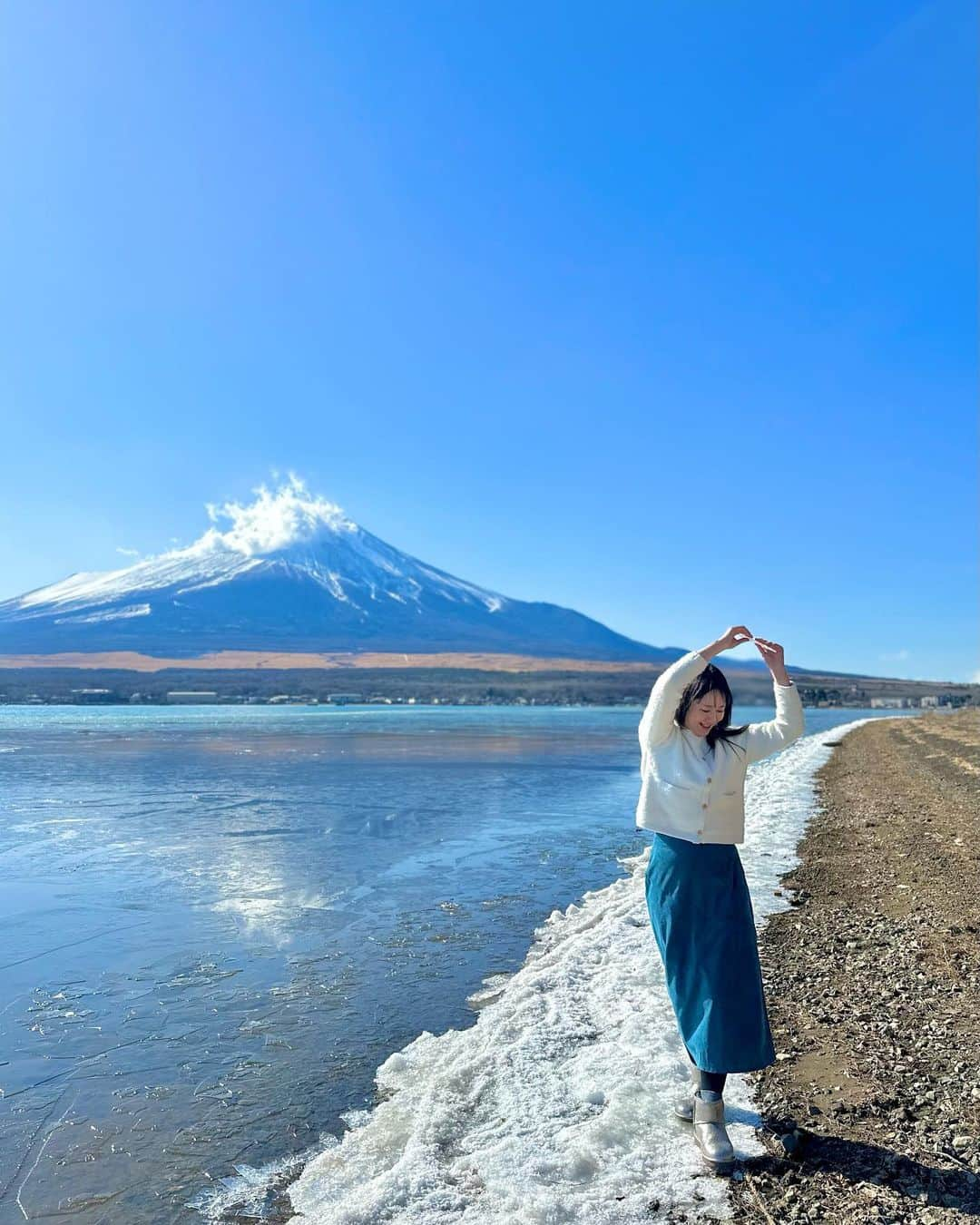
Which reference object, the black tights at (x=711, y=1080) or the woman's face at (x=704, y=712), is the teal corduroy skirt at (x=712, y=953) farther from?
the woman's face at (x=704, y=712)

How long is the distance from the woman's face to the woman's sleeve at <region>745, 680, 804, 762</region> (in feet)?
0.54

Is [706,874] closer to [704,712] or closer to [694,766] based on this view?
[694,766]

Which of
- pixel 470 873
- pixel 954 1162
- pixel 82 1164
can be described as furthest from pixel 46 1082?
pixel 470 873

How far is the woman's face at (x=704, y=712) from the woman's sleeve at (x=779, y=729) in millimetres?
164

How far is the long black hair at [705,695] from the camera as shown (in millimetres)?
3863

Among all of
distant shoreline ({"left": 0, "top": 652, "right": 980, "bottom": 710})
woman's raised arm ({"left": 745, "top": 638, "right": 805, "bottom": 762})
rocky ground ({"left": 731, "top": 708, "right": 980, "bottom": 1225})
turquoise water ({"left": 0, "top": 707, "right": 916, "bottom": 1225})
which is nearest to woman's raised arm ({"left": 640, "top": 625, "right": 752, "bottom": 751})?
woman's raised arm ({"left": 745, "top": 638, "right": 805, "bottom": 762})

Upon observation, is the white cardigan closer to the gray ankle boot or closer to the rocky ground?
the gray ankle boot

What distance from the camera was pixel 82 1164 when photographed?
4.21m

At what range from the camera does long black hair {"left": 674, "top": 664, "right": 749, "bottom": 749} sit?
3.86 metres

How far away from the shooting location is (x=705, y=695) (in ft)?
12.7

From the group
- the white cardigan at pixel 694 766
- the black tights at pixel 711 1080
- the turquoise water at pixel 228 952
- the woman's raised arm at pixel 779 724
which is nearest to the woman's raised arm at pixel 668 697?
the white cardigan at pixel 694 766

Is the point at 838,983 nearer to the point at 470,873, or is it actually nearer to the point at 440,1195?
the point at 440,1195

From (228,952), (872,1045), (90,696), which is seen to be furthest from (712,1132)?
(90,696)

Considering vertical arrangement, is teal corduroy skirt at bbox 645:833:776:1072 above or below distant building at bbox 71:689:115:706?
above
